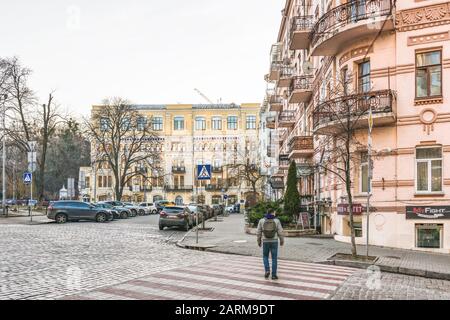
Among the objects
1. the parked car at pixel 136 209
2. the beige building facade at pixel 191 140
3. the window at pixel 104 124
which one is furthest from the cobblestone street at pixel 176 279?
the beige building facade at pixel 191 140

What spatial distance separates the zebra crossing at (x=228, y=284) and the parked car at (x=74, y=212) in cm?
2350

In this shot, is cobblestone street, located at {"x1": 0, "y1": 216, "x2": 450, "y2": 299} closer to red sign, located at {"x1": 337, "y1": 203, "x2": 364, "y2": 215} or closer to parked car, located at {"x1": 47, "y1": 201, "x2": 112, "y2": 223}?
red sign, located at {"x1": 337, "y1": 203, "x2": 364, "y2": 215}

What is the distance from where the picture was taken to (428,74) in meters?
19.6

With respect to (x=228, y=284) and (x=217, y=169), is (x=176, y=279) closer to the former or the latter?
(x=228, y=284)

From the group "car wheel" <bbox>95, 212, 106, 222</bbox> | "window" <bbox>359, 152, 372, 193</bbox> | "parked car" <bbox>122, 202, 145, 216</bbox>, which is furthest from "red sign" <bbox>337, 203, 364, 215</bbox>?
"parked car" <bbox>122, 202, 145, 216</bbox>

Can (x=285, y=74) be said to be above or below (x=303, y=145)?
above

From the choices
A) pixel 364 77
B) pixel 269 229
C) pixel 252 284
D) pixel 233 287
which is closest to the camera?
pixel 233 287

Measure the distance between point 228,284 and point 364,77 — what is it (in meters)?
13.6

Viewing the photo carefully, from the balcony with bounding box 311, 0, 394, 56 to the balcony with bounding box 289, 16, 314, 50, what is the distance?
275 inches

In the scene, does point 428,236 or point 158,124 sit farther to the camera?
point 158,124

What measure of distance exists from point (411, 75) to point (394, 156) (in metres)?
3.21

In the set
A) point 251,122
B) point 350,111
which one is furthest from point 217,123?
point 350,111
